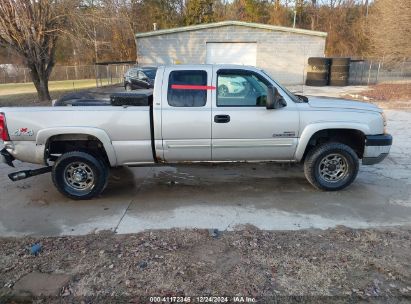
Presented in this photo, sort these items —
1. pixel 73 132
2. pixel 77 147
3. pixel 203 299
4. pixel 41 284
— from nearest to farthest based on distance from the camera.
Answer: pixel 203 299, pixel 41 284, pixel 73 132, pixel 77 147

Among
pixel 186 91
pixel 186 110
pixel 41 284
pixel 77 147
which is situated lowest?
pixel 41 284

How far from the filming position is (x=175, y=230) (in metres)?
4.06

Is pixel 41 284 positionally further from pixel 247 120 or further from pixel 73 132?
pixel 247 120

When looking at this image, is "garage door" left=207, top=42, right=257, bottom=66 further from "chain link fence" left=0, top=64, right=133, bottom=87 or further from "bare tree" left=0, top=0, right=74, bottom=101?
"chain link fence" left=0, top=64, right=133, bottom=87

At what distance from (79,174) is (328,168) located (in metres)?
3.67

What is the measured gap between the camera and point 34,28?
50.3ft

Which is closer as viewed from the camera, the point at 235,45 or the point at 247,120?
the point at 247,120

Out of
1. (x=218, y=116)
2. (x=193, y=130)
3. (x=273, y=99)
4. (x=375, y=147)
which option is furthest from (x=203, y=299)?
(x=375, y=147)

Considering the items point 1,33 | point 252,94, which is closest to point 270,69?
point 1,33

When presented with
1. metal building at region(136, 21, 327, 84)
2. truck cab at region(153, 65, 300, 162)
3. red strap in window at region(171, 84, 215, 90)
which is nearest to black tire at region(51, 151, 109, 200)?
truck cab at region(153, 65, 300, 162)

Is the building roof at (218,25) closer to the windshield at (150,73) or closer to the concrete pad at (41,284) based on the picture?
the windshield at (150,73)

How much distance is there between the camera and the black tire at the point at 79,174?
488 cm

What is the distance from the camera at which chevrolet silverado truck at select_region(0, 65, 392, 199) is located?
4707mm

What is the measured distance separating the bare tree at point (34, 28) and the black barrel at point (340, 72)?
16.1 m
